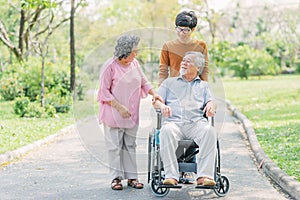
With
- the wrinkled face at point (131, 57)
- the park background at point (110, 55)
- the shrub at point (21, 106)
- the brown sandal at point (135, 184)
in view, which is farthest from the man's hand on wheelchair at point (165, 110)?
the shrub at point (21, 106)

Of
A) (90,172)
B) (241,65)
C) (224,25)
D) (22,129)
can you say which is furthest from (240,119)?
(224,25)

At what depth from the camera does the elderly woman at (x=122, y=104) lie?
20.0ft

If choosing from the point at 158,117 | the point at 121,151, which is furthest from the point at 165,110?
the point at 121,151

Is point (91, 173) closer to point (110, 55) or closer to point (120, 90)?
point (120, 90)

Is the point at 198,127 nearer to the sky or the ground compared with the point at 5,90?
nearer to the sky

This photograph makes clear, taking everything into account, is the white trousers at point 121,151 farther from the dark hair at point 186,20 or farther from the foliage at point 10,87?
the foliage at point 10,87

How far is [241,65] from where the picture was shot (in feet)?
129

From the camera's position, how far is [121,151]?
631 centimetres

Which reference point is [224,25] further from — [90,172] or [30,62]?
[90,172]

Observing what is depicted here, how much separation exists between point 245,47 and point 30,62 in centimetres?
2198

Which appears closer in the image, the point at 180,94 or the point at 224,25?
the point at 180,94

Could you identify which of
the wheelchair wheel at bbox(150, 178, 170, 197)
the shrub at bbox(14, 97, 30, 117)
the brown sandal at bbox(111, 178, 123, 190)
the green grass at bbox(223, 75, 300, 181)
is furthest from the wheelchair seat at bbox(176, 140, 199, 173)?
the shrub at bbox(14, 97, 30, 117)

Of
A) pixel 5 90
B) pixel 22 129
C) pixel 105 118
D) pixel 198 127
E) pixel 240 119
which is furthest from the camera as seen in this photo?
pixel 5 90

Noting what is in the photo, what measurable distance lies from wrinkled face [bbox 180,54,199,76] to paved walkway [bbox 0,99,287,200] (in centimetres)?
101
